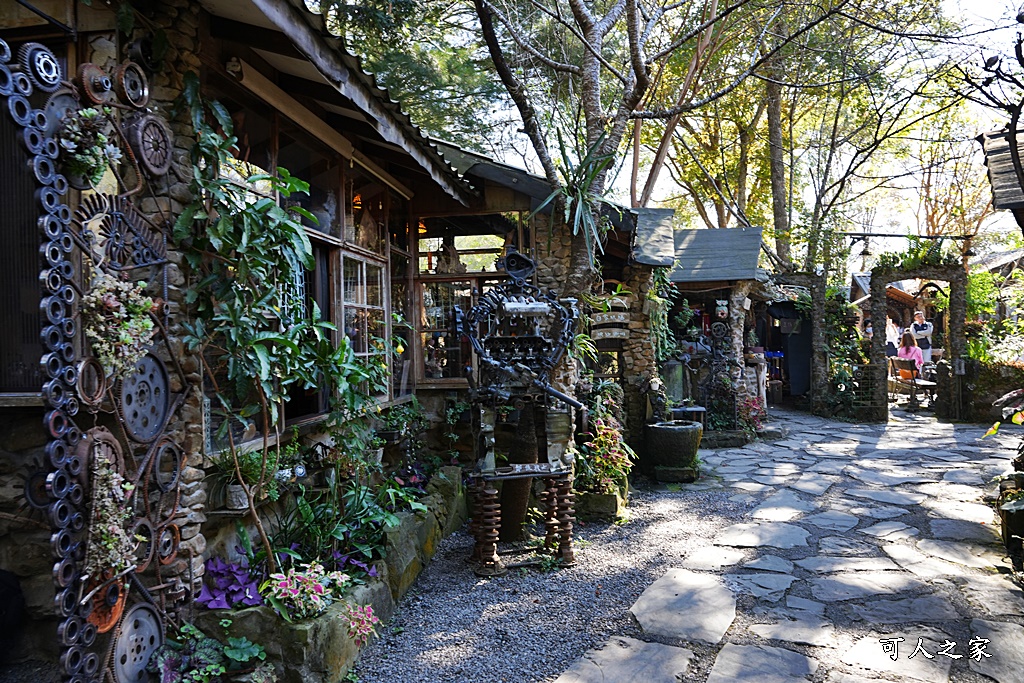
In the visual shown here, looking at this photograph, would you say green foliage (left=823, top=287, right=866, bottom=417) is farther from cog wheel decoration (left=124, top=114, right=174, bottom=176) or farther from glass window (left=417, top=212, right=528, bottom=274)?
cog wheel decoration (left=124, top=114, right=174, bottom=176)

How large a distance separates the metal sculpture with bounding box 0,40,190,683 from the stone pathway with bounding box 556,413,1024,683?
2179 millimetres

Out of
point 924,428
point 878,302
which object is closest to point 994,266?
point 878,302

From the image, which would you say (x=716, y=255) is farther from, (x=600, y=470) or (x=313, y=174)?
(x=313, y=174)

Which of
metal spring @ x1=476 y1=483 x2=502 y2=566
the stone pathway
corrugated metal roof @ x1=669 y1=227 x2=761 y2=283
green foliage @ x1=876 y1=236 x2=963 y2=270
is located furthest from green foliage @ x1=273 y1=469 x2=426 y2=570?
green foliage @ x1=876 y1=236 x2=963 y2=270

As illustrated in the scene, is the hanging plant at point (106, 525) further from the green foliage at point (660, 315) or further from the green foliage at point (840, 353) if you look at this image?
the green foliage at point (840, 353)

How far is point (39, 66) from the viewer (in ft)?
7.82

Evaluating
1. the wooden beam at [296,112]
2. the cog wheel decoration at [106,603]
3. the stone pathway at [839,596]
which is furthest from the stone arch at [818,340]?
the cog wheel decoration at [106,603]

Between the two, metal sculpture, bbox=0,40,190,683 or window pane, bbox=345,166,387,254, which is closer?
metal sculpture, bbox=0,40,190,683

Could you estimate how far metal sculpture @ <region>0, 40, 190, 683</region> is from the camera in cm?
234

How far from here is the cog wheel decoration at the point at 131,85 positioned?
2.93m

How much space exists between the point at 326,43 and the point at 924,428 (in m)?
12.2

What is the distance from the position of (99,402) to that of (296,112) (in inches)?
110

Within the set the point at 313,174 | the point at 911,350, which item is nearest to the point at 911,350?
the point at 911,350

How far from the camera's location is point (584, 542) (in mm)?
5699
